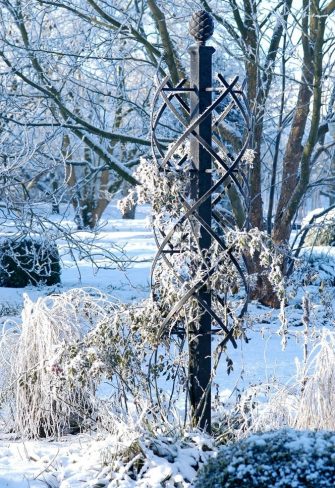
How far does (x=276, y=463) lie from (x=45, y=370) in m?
2.37

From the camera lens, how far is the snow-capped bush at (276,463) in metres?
2.22

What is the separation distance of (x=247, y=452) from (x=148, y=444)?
4.08 ft

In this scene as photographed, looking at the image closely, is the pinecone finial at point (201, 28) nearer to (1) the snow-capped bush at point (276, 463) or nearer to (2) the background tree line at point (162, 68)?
(1) the snow-capped bush at point (276, 463)

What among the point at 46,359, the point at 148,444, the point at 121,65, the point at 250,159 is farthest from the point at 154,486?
the point at 121,65

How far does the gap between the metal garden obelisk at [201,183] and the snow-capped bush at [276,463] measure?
1.38 m

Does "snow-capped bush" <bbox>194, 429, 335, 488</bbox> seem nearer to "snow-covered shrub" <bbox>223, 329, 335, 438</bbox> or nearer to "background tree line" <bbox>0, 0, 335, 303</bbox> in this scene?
"snow-covered shrub" <bbox>223, 329, 335, 438</bbox>

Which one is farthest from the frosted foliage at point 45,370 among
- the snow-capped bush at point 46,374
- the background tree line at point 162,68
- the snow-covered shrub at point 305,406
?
the background tree line at point 162,68

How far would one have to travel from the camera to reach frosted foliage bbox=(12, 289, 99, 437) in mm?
4395

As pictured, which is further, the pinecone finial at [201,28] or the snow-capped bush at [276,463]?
the pinecone finial at [201,28]

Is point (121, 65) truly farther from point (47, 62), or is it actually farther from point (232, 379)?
point (232, 379)

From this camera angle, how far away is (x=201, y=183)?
12.5 feet

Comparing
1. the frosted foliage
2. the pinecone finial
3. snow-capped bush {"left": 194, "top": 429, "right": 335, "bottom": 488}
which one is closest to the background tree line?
the frosted foliage

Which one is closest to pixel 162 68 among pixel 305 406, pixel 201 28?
pixel 201 28

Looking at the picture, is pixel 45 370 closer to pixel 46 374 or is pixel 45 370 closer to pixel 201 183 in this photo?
pixel 46 374
